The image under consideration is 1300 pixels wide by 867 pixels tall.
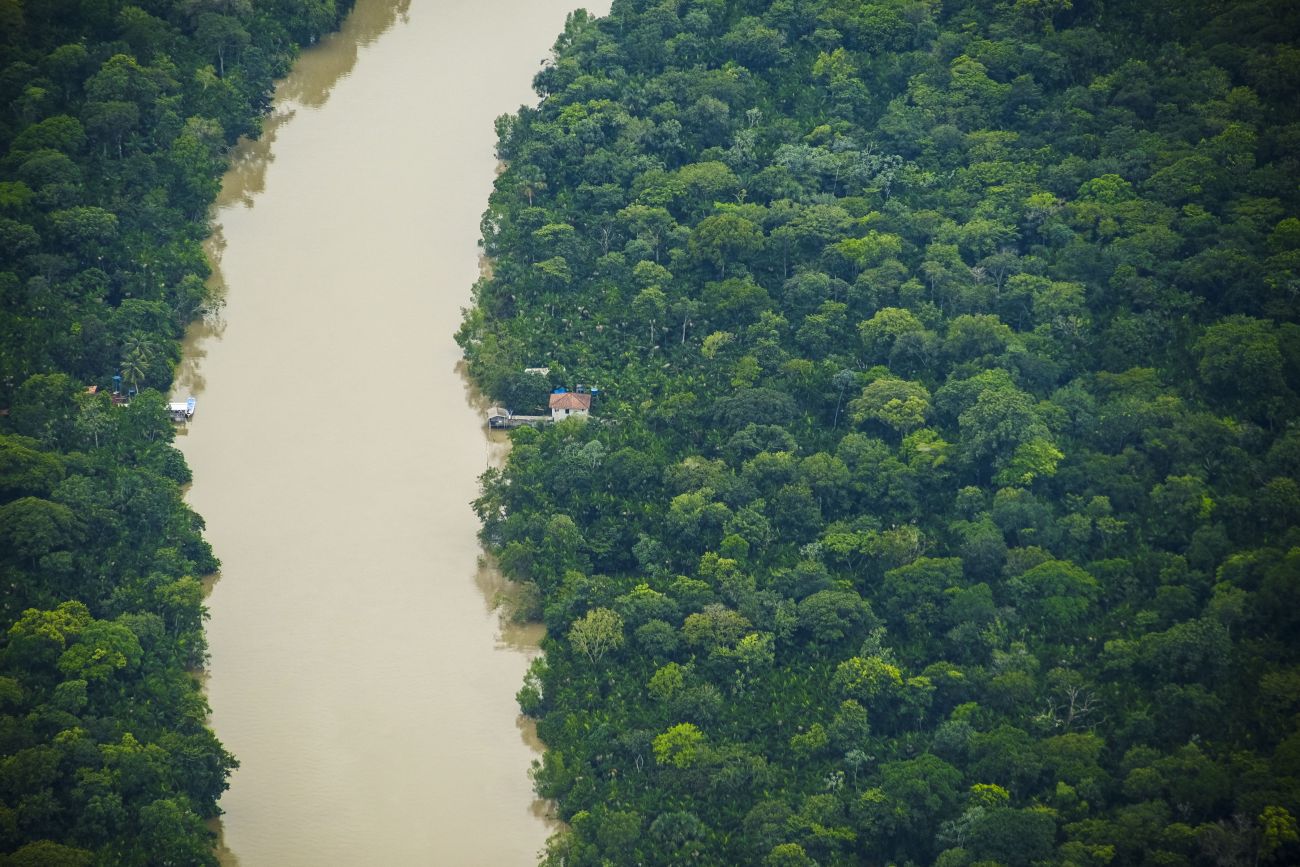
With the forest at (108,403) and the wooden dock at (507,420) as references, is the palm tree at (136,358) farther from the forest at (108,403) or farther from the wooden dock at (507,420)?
the wooden dock at (507,420)

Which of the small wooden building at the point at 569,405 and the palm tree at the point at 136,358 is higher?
the palm tree at the point at 136,358

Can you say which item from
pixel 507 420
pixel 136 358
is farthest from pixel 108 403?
pixel 507 420

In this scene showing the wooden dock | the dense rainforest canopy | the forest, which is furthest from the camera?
the wooden dock

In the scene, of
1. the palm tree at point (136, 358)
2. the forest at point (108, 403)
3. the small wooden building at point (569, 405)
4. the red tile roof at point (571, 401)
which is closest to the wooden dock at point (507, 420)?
the small wooden building at point (569, 405)

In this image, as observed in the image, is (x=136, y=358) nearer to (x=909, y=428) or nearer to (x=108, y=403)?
(x=108, y=403)

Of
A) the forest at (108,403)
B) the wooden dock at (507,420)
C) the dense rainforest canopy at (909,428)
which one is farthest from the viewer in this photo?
the wooden dock at (507,420)

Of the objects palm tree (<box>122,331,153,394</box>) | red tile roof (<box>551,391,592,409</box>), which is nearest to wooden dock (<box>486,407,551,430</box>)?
red tile roof (<box>551,391,592,409</box>)

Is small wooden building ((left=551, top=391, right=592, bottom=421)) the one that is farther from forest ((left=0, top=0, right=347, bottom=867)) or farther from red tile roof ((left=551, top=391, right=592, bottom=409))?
forest ((left=0, top=0, right=347, bottom=867))
